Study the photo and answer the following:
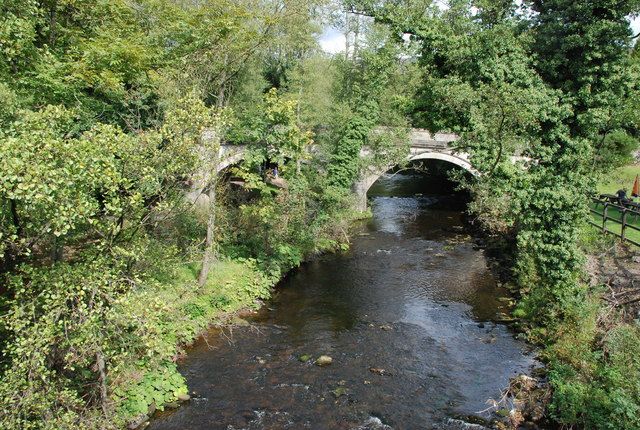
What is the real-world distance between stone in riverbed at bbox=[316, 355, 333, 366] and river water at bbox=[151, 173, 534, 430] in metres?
0.20

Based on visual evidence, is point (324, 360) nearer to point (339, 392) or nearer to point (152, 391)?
point (339, 392)

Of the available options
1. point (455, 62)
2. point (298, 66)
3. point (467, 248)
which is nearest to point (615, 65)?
point (455, 62)

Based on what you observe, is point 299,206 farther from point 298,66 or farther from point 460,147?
point 298,66

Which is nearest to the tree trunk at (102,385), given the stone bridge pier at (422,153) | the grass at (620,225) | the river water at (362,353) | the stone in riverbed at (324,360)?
the river water at (362,353)

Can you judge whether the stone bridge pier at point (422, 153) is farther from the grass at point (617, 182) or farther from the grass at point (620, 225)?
the grass at point (620, 225)

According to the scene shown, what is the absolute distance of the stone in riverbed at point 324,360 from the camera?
15.3m

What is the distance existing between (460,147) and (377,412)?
392 inches

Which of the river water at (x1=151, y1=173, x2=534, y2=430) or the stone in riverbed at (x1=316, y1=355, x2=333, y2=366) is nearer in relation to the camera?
the river water at (x1=151, y1=173, x2=534, y2=430)

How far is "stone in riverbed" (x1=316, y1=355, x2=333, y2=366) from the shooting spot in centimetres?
1526

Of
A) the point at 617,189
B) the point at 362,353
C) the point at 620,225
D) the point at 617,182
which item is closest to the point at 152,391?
the point at 362,353

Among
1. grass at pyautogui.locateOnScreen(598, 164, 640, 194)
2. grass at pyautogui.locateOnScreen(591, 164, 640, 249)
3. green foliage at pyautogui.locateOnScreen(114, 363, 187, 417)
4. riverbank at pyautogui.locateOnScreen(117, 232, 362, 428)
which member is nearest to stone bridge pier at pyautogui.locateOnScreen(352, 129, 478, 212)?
grass at pyautogui.locateOnScreen(598, 164, 640, 194)

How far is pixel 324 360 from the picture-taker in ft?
50.5

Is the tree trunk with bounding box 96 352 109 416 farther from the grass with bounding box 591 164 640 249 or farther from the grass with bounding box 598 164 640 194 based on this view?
the grass with bounding box 598 164 640 194

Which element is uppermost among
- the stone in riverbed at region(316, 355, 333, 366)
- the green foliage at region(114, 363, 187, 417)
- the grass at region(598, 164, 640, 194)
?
the grass at region(598, 164, 640, 194)
